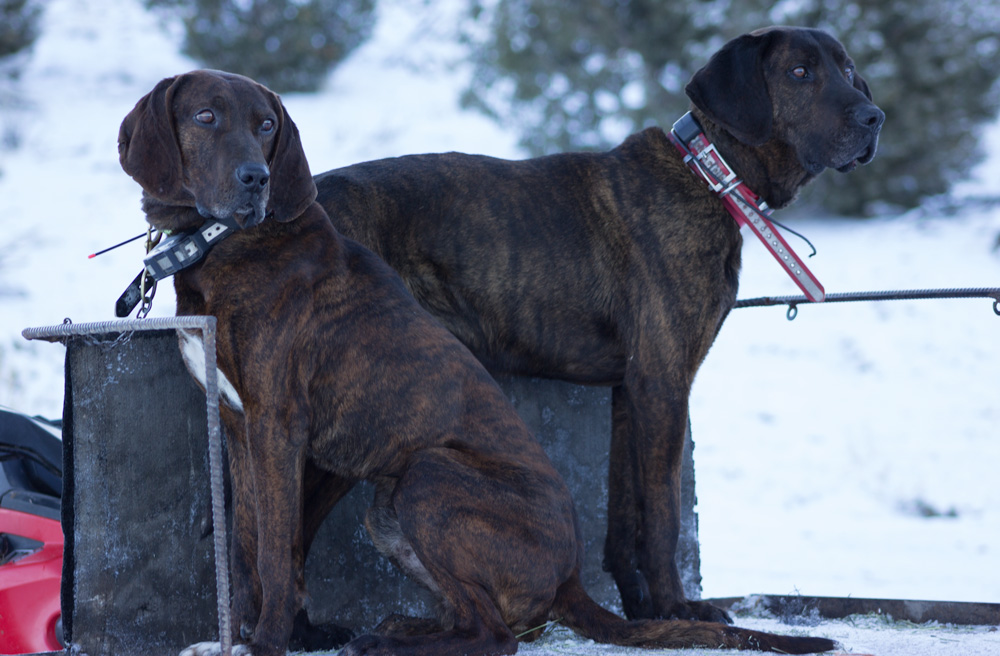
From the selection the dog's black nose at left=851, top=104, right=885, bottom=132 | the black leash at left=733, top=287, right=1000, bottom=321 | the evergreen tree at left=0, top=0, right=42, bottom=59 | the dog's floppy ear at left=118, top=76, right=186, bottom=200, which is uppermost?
the evergreen tree at left=0, top=0, right=42, bottom=59

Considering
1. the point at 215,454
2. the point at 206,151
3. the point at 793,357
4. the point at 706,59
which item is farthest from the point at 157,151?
the point at 706,59

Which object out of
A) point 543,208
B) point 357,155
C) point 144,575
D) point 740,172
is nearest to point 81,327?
point 144,575

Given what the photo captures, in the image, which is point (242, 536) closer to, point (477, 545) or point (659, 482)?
point (477, 545)

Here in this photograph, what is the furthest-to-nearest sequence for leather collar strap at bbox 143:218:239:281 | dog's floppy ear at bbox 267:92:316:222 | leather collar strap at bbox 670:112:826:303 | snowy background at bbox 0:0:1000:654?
snowy background at bbox 0:0:1000:654, leather collar strap at bbox 670:112:826:303, dog's floppy ear at bbox 267:92:316:222, leather collar strap at bbox 143:218:239:281

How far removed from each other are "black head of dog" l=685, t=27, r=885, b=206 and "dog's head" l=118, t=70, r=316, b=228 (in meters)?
1.61

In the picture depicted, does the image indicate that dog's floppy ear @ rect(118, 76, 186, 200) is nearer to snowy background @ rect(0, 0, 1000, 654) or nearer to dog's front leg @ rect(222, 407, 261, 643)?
dog's front leg @ rect(222, 407, 261, 643)

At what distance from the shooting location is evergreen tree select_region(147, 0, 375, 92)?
16828mm

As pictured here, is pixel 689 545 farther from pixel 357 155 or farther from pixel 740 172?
pixel 357 155

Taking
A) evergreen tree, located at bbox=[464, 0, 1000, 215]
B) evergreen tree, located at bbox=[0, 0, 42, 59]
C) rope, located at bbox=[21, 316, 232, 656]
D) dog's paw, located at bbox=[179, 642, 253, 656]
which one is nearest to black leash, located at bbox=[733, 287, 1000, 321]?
rope, located at bbox=[21, 316, 232, 656]

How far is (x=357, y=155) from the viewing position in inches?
619

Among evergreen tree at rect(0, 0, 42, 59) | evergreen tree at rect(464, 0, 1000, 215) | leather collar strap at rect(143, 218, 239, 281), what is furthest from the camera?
evergreen tree at rect(0, 0, 42, 59)

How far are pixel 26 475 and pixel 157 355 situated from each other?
798 mm

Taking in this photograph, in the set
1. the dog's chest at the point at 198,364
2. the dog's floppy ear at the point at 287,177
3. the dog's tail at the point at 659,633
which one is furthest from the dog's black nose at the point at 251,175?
the dog's tail at the point at 659,633

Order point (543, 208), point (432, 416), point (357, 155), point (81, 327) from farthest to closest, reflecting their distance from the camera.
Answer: point (357, 155), point (543, 208), point (432, 416), point (81, 327)
